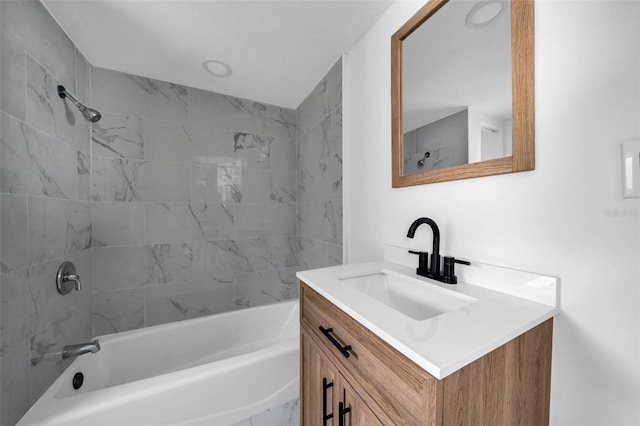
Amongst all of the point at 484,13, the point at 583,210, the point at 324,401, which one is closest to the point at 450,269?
the point at 583,210

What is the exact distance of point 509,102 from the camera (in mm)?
729

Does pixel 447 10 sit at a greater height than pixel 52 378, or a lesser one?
greater

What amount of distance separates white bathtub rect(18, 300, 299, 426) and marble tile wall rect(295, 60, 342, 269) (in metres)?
0.70

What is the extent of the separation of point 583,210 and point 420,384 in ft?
1.92

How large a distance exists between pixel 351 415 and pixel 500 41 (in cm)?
121

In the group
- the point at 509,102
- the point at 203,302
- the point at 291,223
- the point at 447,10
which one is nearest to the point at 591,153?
the point at 509,102

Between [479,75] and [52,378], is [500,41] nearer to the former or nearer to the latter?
[479,75]

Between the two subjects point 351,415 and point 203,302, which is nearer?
point 351,415

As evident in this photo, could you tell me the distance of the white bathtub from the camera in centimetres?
93

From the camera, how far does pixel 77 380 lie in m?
1.21

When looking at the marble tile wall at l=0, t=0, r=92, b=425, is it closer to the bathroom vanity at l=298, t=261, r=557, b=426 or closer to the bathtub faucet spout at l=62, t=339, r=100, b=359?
the bathtub faucet spout at l=62, t=339, r=100, b=359

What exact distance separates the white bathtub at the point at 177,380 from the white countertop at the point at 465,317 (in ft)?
2.12

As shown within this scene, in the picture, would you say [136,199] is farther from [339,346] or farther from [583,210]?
[583,210]

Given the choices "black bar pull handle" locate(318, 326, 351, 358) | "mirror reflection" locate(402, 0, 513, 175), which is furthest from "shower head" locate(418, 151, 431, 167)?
"black bar pull handle" locate(318, 326, 351, 358)
